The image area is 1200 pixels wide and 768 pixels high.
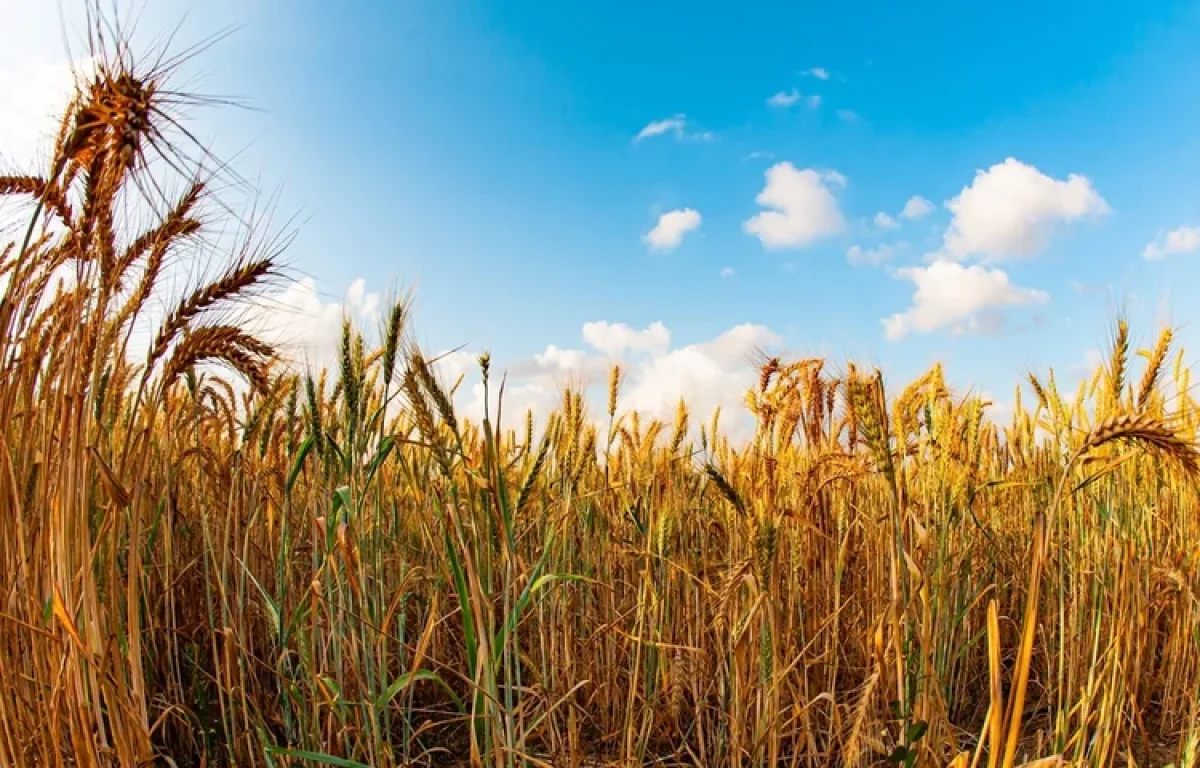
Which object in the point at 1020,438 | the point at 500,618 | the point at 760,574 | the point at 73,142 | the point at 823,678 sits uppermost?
the point at 73,142

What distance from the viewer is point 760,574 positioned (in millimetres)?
1613

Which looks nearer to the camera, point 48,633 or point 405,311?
point 48,633

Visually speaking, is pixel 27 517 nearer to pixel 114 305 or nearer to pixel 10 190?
pixel 114 305

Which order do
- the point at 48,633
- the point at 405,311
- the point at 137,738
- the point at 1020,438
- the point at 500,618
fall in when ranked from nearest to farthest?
1. the point at 48,633
2. the point at 137,738
3. the point at 405,311
4. the point at 500,618
5. the point at 1020,438

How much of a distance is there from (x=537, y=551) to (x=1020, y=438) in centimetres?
212

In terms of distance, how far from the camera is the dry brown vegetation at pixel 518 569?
4.91 ft

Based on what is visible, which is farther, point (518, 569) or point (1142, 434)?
point (518, 569)

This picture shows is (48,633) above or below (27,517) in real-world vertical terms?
below

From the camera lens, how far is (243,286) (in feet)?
6.18

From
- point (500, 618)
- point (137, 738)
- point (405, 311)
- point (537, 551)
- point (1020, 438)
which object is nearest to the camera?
point (137, 738)

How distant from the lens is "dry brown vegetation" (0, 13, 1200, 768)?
1.50 metres

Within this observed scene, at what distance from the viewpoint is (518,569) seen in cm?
246

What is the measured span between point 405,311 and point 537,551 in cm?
125

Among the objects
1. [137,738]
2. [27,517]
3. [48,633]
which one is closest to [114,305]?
[27,517]
